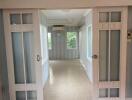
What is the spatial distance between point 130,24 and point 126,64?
87 centimetres

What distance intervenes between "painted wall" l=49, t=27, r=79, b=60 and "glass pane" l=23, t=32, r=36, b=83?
7.45 metres

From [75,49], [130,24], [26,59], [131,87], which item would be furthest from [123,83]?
[75,49]

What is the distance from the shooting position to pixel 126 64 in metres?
3.09

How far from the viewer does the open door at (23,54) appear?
3.01 meters

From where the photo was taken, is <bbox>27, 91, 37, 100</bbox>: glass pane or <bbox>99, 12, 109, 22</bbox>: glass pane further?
<bbox>27, 91, 37, 100</bbox>: glass pane

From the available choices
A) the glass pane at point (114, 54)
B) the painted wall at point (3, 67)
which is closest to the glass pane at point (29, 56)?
the painted wall at point (3, 67)

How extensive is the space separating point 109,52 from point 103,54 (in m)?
0.14

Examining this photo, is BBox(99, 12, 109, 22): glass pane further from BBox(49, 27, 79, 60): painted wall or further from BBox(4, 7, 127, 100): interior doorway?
BBox(49, 27, 79, 60): painted wall

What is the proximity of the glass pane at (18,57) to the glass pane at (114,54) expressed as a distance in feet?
6.56

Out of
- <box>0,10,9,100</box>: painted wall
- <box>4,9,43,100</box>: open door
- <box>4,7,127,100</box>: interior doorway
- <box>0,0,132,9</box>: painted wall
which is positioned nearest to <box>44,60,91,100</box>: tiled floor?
<box>4,7,127,100</box>: interior doorway

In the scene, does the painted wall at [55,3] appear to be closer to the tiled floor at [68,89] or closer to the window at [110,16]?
the window at [110,16]

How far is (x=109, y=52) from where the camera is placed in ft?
10.2

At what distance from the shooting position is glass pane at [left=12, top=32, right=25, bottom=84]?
3096 millimetres

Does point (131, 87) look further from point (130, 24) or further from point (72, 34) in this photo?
point (72, 34)
